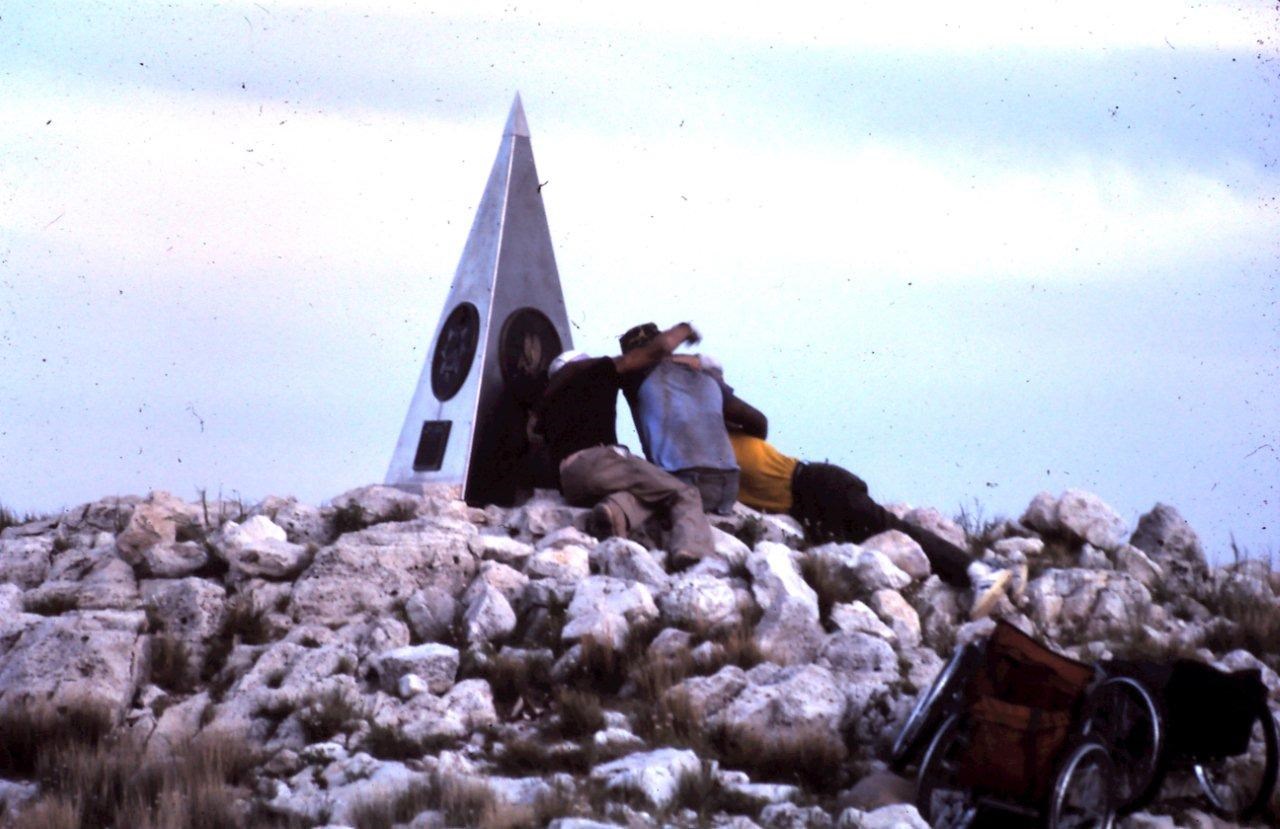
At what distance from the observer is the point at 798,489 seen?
11.2 m

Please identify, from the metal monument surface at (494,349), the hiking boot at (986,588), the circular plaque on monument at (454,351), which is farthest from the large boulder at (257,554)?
the hiking boot at (986,588)

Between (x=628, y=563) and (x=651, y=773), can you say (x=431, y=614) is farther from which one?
(x=651, y=773)

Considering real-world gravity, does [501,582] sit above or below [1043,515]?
below

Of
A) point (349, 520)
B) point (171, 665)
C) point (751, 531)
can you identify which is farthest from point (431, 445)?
point (171, 665)

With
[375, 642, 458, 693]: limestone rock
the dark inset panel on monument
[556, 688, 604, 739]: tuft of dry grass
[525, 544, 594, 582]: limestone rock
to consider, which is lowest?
[556, 688, 604, 739]: tuft of dry grass

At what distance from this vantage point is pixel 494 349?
1170cm

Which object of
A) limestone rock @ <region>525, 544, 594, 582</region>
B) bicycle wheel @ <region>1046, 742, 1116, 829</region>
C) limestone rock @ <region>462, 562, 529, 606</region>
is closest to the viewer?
bicycle wheel @ <region>1046, 742, 1116, 829</region>

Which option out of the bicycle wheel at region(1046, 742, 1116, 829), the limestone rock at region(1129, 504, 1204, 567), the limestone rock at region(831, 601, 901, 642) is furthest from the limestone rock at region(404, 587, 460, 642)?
the limestone rock at region(1129, 504, 1204, 567)

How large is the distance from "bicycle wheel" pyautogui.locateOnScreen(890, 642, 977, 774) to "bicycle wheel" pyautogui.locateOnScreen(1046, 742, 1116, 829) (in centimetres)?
59

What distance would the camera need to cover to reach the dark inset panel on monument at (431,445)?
11.6 meters

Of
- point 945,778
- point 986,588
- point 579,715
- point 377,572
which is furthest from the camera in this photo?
point 986,588

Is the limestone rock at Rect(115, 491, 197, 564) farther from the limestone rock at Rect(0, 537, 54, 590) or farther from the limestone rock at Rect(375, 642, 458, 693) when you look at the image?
the limestone rock at Rect(375, 642, 458, 693)

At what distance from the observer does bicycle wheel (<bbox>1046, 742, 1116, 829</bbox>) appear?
238 inches

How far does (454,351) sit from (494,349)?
47 cm
